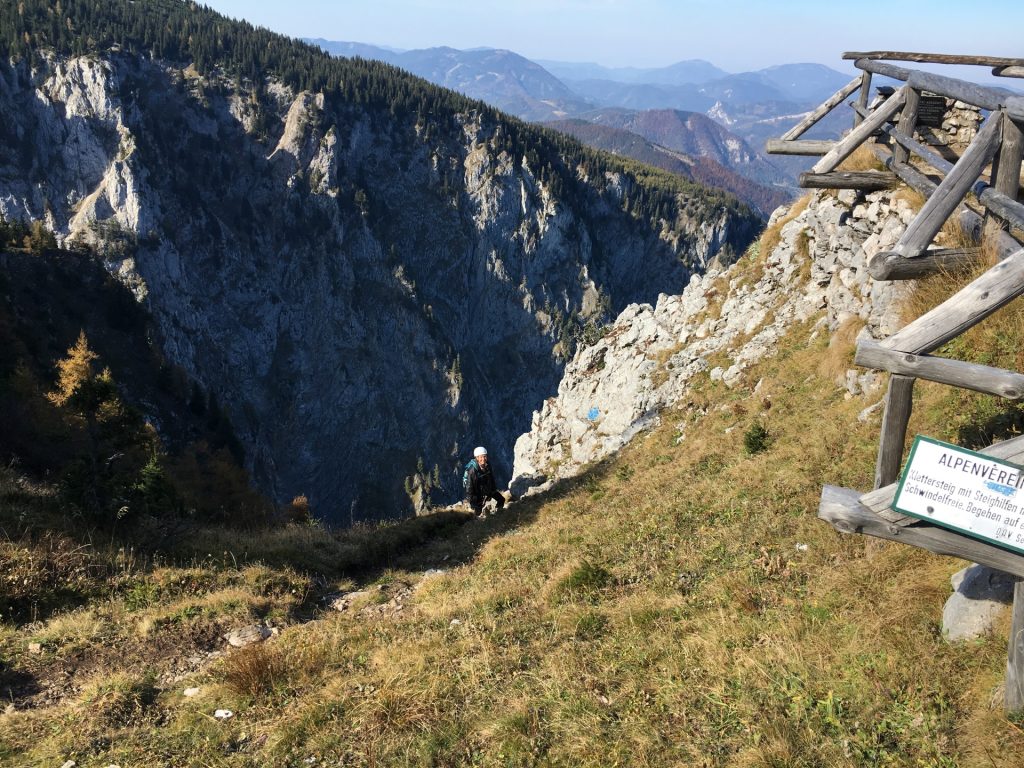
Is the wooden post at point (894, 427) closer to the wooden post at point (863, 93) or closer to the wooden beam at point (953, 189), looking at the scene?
the wooden beam at point (953, 189)

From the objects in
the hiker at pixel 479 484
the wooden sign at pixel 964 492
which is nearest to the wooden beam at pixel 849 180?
the wooden sign at pixel 964 492

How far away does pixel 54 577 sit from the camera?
10.4m

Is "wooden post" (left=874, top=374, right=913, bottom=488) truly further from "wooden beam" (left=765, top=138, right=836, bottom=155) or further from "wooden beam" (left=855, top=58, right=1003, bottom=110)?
"wooden beam" (left=765, top=138, right=836, bottom=155)

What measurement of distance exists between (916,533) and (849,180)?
10.5m

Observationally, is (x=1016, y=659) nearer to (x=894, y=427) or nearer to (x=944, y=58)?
(x=894, y=427)

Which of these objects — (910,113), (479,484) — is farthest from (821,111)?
(479,484)

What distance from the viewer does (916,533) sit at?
4.81 metres

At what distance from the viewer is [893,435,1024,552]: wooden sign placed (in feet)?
13.9

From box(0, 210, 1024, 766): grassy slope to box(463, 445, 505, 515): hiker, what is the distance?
7.20 metres

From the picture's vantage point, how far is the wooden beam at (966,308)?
4.79m

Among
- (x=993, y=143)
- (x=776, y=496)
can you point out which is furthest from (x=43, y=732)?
(x=993, y=143)

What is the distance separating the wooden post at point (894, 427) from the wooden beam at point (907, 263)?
4.32 ft

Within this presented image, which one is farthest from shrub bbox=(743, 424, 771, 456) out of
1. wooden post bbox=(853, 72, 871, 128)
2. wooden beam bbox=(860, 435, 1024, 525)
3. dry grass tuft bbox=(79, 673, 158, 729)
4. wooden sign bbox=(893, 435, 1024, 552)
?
dry grass tuft bbox=(79, 673, 158, 729)

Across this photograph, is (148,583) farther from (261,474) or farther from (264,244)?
(264,244)
